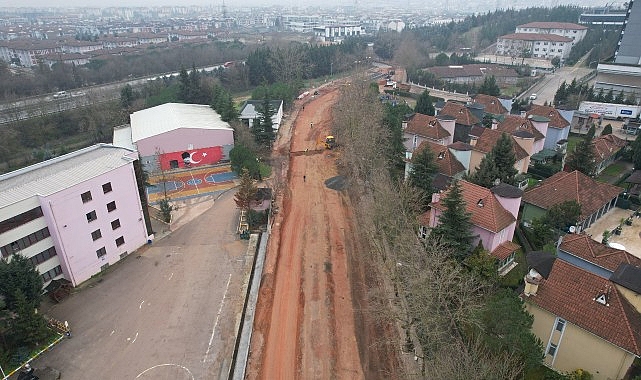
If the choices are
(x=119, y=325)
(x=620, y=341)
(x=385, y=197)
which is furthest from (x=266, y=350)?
(x=620, y=341)

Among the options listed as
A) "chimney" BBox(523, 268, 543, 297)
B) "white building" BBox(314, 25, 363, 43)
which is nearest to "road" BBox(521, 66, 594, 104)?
"chimney" BBox(523, 268, 543, 297)

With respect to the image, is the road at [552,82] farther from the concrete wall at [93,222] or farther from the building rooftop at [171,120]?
the concrete wall at [93,222]

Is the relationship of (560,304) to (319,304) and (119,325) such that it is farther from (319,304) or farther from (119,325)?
(119,325)

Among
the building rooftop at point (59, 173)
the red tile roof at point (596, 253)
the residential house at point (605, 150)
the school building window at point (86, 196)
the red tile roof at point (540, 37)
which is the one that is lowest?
the residential house at point (605, 150)

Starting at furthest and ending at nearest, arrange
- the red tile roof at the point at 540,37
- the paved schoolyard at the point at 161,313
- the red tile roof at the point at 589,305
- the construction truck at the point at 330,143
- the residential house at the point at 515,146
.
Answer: the red tile roof at the point at 540,37, the construction truck at the point at 330,143, the residential house at the point at 515,146, the paved schoolyard at the point at 161,313, the red tile roof at the point at 589,305

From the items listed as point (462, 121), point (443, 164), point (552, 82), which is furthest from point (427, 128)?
point (552, 82)

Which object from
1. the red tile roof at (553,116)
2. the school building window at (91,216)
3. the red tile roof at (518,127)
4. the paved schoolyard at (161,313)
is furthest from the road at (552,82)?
the school building window at (91,216)

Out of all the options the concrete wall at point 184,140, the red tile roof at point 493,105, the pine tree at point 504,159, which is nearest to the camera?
the pine tree at point 504,159
